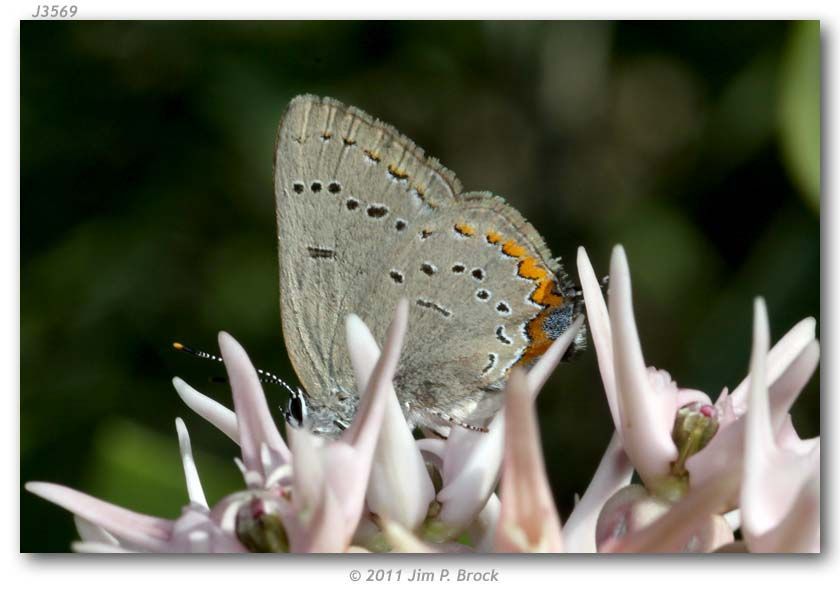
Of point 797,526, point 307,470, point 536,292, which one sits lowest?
point 797,526

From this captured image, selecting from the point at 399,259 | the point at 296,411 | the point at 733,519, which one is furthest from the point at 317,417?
the point at 733,519

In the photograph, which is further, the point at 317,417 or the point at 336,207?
the point at 336,207

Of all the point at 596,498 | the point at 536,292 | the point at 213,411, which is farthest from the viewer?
the point at 536,292

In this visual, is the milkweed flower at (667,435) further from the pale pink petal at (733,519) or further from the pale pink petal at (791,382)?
the pale pink petal at (733,519)

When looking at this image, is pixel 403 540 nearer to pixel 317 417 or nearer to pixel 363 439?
pixel 363 439

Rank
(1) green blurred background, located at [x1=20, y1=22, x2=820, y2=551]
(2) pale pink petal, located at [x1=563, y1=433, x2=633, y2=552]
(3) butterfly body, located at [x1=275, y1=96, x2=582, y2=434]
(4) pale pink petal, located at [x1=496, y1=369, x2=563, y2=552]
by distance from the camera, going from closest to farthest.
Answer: (4) pale pink petal, located at [x1=496, y1=369, x2=563, y2=552]
(2) pale pink petal, located at [x1=563, y1=433, x2=633, y2=552]
(3) butterfly body, located at [x1=275, y1=96, x2=582, y2=434]
(1) green blurred background, located at [x1=20, y1=22, x2=820, y2=551]

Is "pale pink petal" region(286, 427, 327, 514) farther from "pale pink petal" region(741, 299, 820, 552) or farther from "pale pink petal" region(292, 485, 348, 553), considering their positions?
"pale pink petal" region(741, 299, 820, 552)

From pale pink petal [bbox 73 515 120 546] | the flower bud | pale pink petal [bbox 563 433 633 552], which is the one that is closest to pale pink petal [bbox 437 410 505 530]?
pale pink petal [bbox 563 433 633 552]
